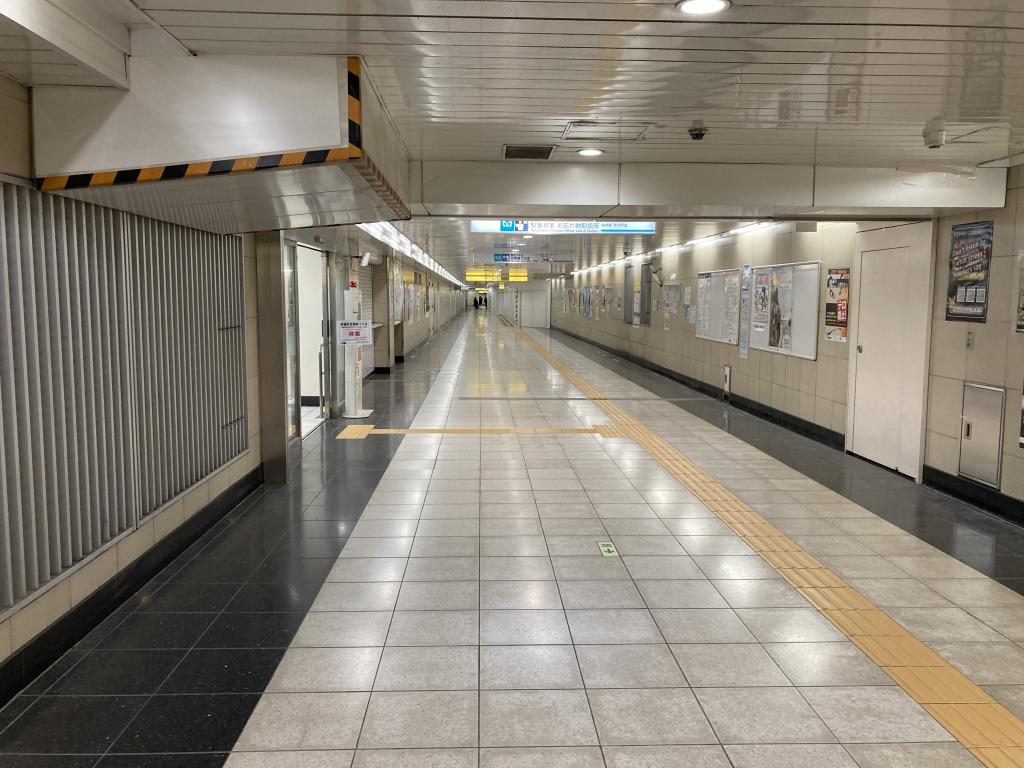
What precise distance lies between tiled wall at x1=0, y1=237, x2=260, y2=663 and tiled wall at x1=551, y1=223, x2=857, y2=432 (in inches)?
240

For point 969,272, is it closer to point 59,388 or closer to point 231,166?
point 231,166

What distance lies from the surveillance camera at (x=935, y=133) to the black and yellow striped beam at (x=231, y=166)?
11.8 ft

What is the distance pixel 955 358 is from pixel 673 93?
12.6 ft

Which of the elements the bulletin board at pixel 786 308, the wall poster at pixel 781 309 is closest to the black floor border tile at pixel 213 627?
the bulletin board at pixel 786 308

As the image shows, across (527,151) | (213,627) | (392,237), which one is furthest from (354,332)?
(213,627)

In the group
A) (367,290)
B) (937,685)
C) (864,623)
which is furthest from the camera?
(367,290)

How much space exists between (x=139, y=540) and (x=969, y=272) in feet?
21.2

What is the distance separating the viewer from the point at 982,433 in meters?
5.83

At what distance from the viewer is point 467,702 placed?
9.59 feet

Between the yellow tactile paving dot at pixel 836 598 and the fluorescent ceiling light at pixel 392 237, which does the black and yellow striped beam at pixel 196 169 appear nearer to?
the yellow tactile paving dot at pixel 836 598

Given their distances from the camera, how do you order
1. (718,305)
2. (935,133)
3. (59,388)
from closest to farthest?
(59,388) → (935,133) → (718,305)

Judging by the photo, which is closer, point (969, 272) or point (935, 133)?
point (935, 133)

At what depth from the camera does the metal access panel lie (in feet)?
18.6

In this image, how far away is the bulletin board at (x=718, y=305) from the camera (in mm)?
11078
